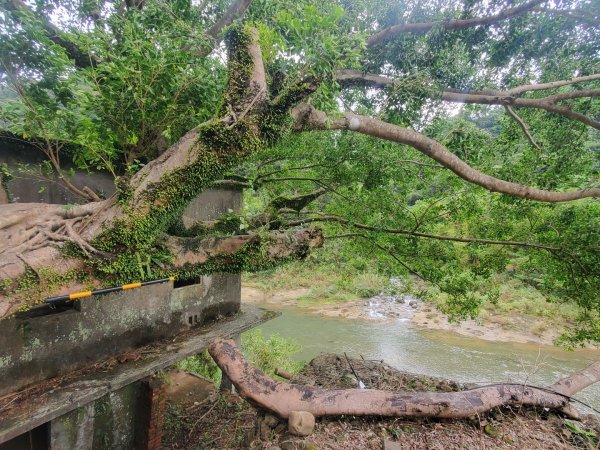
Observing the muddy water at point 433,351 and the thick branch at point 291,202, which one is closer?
the thick branch at point 291,202

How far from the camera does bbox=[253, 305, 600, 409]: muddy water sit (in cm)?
1329

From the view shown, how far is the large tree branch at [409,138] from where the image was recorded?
3.49 meters

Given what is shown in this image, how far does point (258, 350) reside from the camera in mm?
11102

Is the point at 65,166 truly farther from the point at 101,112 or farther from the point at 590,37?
the point at 590,37

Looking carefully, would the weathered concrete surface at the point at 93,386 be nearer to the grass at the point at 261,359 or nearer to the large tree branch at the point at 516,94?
the grass at the point at 261,359

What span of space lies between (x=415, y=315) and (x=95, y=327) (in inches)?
757

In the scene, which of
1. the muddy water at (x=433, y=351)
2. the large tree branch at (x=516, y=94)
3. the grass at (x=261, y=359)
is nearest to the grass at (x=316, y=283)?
the muddy water at (x=433, y=351)

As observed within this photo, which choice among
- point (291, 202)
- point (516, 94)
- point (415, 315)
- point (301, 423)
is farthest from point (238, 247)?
point (415, 315)

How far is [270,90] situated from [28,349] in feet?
15.2

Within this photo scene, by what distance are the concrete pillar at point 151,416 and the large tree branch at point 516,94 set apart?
Result: 6.31 metres

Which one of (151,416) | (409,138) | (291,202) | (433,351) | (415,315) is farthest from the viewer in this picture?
(415,315)

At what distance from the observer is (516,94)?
5.00 meters

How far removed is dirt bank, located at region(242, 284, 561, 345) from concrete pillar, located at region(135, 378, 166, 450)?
13.4m

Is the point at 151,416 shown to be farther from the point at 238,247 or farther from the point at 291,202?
the point at 291,202
